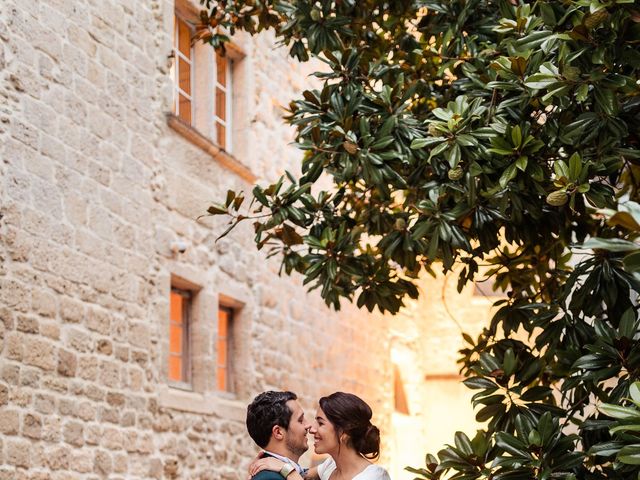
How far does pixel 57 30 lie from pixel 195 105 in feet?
9.56

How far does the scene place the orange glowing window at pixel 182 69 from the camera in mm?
11445

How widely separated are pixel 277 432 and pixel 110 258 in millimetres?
5113

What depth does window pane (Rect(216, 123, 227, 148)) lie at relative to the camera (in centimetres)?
1249

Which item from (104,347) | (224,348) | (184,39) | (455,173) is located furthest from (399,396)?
(455,173)

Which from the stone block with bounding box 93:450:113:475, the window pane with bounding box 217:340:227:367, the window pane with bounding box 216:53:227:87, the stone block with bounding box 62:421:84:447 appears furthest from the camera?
the window pane with bounding box 216:53:227:87

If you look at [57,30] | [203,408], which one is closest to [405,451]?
[203,408]

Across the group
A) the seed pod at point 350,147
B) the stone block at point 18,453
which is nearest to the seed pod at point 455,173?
the seed pod at point 350,147

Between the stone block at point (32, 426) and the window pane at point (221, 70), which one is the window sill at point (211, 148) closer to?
the window pane at point (221, 70)

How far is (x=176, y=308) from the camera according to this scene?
1112cm

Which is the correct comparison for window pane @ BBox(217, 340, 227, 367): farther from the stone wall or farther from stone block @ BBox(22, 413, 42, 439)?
stone block @ BBox(22, 413, 42, 439)

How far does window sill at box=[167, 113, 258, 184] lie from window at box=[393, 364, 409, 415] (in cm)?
808

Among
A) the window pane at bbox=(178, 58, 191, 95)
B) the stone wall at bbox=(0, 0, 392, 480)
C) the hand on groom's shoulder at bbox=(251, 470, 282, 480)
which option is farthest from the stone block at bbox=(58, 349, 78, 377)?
the hand on groom's shoulder at bbox=(251, 470, 282, 480)

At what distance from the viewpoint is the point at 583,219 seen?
21.6 feet

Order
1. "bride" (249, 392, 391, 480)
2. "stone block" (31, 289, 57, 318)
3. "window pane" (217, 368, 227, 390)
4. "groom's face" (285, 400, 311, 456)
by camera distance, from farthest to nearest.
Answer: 1. "window pane" (217, 368, 227, 390)
2. "stone block" (31, 289, 57, 318)
3. "bride" (249, 392, 391, 480)
4. "groom's face" (285, 400, 311, 456)
